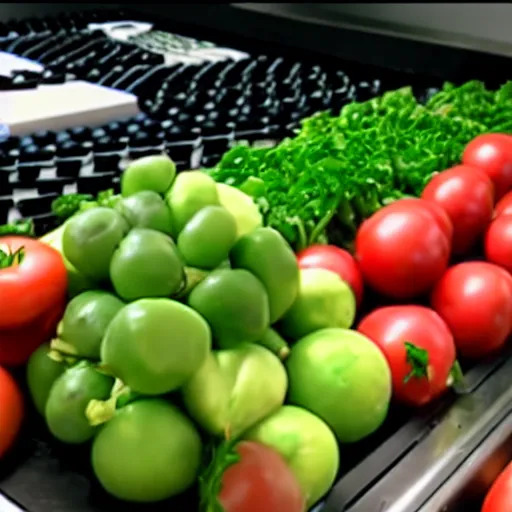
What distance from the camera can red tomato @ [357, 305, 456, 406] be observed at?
753mm

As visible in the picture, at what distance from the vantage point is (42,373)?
66 centimetres

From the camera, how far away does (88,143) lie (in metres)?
1.40

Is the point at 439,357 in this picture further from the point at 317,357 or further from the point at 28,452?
the point at 28,452

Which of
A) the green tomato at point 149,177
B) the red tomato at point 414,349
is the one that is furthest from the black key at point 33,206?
the red tomato at point 414,349

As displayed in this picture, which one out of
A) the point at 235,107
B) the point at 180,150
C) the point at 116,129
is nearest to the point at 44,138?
the point at 116,129

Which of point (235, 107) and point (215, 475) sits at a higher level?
point (215, 475)

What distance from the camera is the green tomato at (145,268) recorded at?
1.99ft

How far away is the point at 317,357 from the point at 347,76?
1480 millimetres

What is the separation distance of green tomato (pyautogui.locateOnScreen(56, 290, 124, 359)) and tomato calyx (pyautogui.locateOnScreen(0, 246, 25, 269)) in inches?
2.6

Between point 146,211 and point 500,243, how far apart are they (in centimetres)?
48

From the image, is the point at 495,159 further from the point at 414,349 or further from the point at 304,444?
the point at 304,444

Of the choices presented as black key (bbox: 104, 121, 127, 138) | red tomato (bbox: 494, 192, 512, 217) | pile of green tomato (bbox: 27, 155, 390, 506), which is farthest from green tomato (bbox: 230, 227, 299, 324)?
black key (bbox: 104, 121, 127, 138)

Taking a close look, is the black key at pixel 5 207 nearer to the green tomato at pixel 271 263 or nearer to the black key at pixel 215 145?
the black key at pixel 215 145

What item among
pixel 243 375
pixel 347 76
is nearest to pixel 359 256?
pixel 243 375
